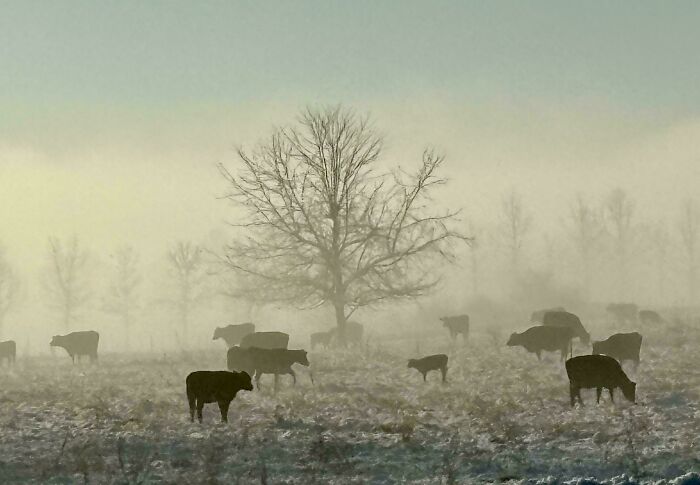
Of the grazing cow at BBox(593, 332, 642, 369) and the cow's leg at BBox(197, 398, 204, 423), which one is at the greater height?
the grazing cow at BBox(593, 332, 642, 369)

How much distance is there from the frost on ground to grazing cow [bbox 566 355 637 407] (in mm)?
Result: 413

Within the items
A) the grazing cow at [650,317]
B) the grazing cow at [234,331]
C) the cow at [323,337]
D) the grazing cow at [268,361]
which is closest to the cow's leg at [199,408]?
the grazing cow at [268,361]

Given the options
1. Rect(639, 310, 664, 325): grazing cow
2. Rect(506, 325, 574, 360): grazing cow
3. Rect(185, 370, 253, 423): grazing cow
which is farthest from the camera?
Rect(639, 310, 664, 325): grazing cow

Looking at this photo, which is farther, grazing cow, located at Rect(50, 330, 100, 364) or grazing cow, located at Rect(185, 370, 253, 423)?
grazing cow, located at Rect(50, 330, 100, 364)

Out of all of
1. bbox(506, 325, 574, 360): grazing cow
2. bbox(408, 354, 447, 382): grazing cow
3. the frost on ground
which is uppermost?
bbox(506, 325, 574, 360): grazing cow

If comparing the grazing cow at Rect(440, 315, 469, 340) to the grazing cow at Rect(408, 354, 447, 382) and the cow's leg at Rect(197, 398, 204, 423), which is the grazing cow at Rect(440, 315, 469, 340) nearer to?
→ the grazing cow at Rect(408, 354, 447, 382)

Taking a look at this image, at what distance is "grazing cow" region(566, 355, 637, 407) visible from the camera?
1333cm

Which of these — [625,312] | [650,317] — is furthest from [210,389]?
[625,312]

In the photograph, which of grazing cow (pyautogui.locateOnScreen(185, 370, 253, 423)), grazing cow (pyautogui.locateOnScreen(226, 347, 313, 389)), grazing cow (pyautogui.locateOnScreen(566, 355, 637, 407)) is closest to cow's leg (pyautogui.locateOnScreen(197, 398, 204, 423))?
grazing cow (pyautogui.locateOnScreen(185, 370, 253, 423))

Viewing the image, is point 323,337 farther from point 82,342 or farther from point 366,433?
point 366,433

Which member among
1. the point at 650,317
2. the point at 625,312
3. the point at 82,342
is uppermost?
the point at 82,342

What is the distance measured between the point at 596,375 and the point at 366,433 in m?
5.27

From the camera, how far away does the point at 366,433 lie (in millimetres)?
11680

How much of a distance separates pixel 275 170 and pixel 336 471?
2056 cm
